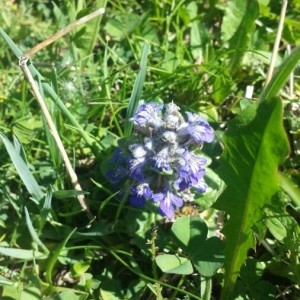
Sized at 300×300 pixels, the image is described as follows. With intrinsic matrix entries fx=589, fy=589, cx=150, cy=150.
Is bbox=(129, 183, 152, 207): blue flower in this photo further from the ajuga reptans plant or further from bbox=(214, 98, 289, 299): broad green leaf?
bbox=(214, 98, 289, 299): broad green leaf

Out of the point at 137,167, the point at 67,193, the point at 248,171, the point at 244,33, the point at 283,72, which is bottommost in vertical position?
the point at 67,193

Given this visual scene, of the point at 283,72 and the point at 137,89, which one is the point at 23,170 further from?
the point at 283,72

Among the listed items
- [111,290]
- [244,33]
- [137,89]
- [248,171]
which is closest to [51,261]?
[111,290]

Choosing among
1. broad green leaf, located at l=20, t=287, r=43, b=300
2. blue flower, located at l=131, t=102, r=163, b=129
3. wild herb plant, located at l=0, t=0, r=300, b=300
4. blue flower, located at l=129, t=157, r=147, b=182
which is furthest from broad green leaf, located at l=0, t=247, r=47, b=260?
blue flower, located at l=131, t=102, r=163, b=129

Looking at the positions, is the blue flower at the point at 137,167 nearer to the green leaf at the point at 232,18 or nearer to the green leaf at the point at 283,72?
the green leaf at the point at 283,72

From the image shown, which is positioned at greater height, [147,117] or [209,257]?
[147,117]

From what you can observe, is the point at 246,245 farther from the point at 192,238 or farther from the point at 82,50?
the point at 82,50

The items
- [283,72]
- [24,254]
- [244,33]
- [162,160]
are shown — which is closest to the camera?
[283,72]

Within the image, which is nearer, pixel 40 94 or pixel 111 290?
pixel 40 94
